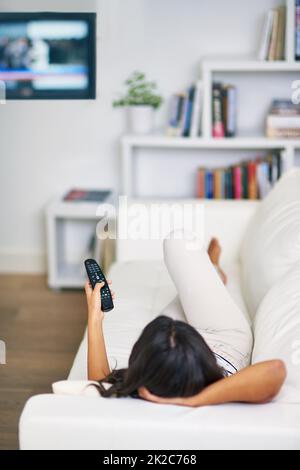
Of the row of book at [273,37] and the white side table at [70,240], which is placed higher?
the row of book at [273,37]

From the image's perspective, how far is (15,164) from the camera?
2992 millimetres

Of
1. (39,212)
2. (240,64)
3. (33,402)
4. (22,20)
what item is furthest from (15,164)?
(33,402)

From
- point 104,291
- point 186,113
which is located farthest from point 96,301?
point 186,113

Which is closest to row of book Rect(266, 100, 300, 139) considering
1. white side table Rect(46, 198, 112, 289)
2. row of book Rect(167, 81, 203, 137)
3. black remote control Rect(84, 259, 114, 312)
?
row of book Rect(167, 81, 203, 137)

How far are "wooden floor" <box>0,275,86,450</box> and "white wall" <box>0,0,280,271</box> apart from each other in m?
0.30

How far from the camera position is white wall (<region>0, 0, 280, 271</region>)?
9.03 ft

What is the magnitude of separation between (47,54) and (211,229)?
75 centimetres

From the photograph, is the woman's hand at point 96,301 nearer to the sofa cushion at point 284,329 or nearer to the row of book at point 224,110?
the sofa cushion at point 284,329

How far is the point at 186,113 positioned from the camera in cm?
272

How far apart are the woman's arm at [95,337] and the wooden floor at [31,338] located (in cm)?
44

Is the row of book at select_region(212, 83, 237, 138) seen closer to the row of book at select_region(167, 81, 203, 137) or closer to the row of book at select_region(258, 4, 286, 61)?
the row of book at select_region(167, 81, 203, 137)

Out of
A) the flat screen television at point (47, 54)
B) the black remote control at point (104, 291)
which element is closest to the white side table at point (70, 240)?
the flat screen television at point (47, 54)

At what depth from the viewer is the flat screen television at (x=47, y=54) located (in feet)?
5.46

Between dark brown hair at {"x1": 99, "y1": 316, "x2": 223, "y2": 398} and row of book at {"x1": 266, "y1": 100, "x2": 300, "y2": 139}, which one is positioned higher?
row of book at {"x1": 266, "y1": 100, "x2": 300, "y2": 139}
